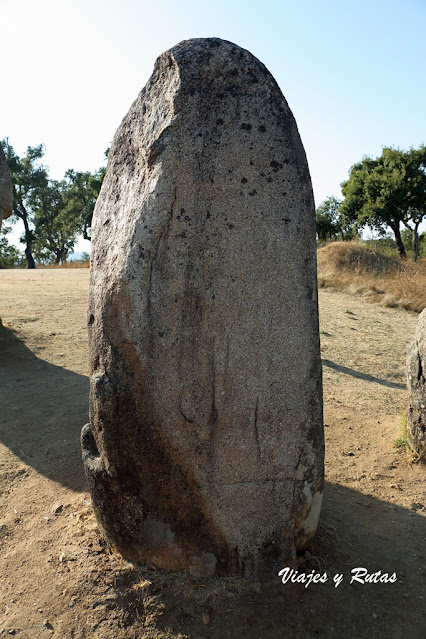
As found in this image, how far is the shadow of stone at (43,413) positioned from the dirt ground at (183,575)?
0.01 m

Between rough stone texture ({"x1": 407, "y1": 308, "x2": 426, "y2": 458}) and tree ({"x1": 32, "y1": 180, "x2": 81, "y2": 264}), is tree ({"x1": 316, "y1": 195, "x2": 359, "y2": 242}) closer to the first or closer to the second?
tree ({"x1": 32, "y1": 180, "x2": 81, "y2": 264})

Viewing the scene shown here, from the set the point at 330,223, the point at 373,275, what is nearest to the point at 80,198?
the point at 330,223

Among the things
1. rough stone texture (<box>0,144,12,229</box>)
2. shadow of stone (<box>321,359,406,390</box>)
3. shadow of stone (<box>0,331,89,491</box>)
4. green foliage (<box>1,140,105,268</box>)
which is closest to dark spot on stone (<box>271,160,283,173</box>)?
shadow of stone (<box>0,331,89,491</box>)

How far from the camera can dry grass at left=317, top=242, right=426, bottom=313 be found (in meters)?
10.9

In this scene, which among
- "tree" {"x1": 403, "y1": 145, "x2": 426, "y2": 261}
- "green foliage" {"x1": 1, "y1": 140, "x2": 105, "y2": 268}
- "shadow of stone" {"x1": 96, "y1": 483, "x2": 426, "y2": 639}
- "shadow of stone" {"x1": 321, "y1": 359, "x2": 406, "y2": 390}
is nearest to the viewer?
"shadow of stone" {"x1": 96, "y1": 483, "x2": 426, "y2": 639}

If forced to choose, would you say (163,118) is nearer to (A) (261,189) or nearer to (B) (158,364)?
(A) (261,189)

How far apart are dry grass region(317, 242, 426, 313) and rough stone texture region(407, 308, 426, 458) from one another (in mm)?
7127

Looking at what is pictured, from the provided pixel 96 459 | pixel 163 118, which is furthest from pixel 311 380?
pixel 163 118

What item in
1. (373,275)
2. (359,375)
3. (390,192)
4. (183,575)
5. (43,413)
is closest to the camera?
(183,575)

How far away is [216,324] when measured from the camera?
226 cm

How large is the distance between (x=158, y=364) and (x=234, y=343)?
1.14 ft

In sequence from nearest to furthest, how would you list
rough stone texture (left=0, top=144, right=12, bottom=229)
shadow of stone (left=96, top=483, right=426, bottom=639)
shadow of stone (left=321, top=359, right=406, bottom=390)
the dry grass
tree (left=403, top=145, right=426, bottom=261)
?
shadow of stone (left=96, top=483, right=426, bottom=639), shadow of stone (left=321, top=359, right=406, bottom=390), rough stone texture (left=0, top=144, right=12, bottom=229), the dry grass, tree (left=403, top=145, right=426, bottom=261)

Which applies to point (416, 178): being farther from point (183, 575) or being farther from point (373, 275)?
point (183, 575)

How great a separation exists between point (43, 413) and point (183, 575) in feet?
8.35
